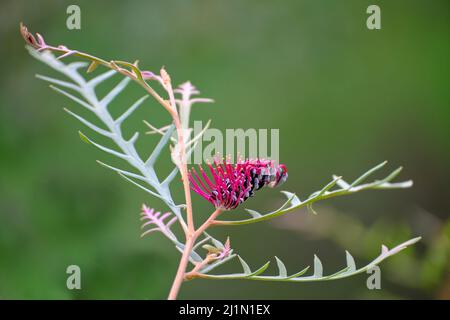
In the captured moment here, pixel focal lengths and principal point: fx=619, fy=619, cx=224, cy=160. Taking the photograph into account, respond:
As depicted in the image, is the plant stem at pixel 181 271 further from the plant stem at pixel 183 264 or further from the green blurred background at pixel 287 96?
the green blurred background at pixel 287 96

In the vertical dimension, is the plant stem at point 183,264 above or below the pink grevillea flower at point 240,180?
below

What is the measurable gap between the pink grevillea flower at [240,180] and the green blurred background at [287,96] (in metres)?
1.03

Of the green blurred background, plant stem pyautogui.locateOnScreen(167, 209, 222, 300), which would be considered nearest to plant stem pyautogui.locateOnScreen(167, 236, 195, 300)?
plant stem pyautogui.locateOnScreen(167, 209, 222, 300)

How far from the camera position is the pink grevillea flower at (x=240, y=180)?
43 cm

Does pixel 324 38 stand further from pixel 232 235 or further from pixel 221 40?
pixel 232 235

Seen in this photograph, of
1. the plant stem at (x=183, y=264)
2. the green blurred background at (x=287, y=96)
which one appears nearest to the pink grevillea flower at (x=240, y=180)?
the plant stem at (x=183, y=264)

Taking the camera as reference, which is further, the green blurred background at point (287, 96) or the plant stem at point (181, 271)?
the green blurred background at point (287, 96)

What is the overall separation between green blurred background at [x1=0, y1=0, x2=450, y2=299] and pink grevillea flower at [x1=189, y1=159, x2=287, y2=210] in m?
1.03

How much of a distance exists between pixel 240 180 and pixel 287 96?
5.38ft

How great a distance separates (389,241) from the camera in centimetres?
86

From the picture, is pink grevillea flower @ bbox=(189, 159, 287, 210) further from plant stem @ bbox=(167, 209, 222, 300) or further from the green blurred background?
the green blurred background

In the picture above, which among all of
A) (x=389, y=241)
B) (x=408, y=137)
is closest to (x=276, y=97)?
(x=408, y=137)

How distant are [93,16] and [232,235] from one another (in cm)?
78

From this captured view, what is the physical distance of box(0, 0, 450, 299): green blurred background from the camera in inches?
66.3
